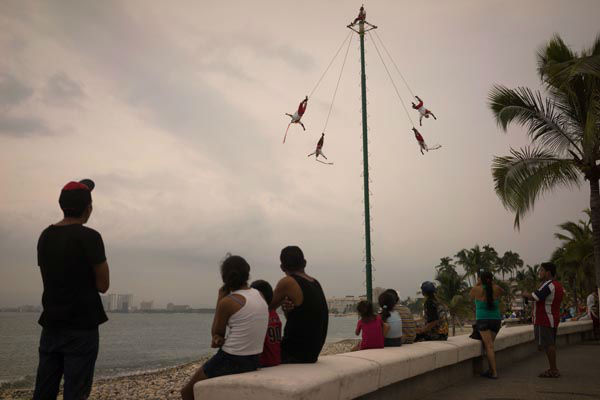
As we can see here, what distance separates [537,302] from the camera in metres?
8.12

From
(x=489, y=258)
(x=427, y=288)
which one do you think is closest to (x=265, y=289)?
(x=427, y=288)

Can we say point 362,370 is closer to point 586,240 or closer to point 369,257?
point 369,257

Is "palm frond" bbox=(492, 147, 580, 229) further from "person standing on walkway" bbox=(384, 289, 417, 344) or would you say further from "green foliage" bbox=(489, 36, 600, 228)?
"person standing on walkway" bbox=(384, 289, 417, 344)

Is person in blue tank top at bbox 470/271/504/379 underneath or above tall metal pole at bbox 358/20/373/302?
underneath

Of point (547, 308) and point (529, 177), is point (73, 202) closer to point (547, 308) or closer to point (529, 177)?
point (547, 308)

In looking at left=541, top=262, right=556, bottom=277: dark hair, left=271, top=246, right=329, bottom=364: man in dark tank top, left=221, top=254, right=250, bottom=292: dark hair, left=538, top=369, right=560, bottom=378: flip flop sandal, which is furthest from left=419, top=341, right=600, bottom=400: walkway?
left=221, top=254, right=250, bottom=292: dark hair

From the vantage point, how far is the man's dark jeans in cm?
303

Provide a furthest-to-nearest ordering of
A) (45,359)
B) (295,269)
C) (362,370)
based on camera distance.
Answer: (295,269)
(362,370)
(45,359)

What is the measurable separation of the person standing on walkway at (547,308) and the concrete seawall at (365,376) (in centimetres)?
83

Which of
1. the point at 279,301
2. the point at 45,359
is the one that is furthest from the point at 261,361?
the point at 45,359

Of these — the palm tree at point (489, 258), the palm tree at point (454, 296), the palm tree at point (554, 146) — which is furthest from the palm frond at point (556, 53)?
the palm tree at point (489, 258)

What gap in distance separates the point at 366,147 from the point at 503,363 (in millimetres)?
10459

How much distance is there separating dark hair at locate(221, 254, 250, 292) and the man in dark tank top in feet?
1.71

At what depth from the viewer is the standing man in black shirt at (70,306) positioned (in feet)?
10.0
